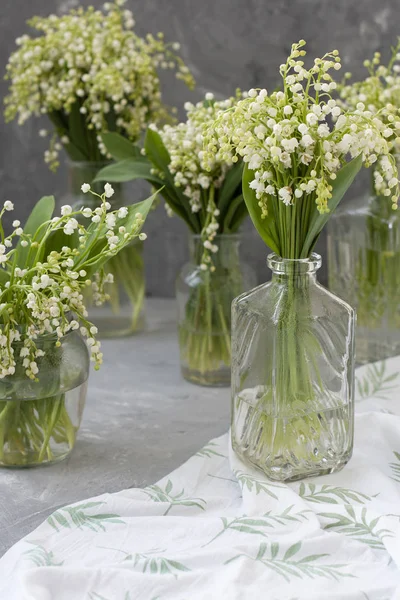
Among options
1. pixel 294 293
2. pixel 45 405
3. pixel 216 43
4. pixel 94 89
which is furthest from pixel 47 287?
pixel 216 43

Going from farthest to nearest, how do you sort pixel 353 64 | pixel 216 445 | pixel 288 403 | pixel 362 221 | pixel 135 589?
pixel 353 64, pixel 362 221, pixel 216 445, pixel 288 403, pixel 135 589

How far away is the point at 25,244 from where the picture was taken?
104 cm

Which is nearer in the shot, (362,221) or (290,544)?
(290,544)

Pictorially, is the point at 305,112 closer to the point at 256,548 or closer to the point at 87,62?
the point at 256,548

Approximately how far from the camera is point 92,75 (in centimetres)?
144

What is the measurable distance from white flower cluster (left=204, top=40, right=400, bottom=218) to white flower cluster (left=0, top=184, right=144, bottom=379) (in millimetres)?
157

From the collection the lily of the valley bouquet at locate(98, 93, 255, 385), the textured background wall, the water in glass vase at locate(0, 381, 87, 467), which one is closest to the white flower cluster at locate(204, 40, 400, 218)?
the lily of the valley bouquet at locate(98, 93, 255, 385)

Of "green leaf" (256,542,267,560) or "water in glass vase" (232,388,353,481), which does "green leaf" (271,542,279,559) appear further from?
"water in glass vase" (232,388,353,481)

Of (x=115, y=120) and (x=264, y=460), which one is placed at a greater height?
(x=115, y=120)

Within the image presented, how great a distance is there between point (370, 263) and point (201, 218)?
0.96ft

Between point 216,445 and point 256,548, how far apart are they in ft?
0.81

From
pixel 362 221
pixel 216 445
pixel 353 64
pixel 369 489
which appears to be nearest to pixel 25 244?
pixel 216 445

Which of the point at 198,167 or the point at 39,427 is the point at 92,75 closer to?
the point at 198,167

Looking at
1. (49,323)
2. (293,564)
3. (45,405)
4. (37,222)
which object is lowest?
(293,564)
